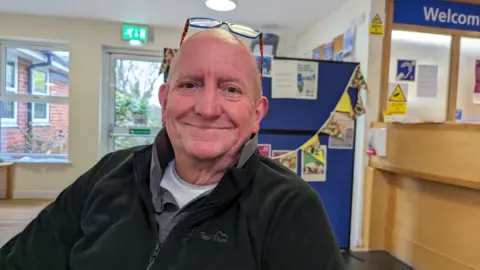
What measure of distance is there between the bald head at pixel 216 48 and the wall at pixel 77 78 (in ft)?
12.4

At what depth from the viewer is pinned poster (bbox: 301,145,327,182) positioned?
2.59m

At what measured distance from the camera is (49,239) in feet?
3.06

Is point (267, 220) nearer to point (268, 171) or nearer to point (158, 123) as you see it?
point (268, 171)

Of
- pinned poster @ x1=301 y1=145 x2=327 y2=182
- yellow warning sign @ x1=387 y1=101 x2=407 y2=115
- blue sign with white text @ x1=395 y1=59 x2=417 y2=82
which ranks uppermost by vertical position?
blue sign with white text @ x1=395 y1=59 x2=417 y2=82

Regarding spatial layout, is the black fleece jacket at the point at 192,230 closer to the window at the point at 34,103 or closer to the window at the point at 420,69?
the window at the point at 420,69

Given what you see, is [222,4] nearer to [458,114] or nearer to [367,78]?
[367,78]

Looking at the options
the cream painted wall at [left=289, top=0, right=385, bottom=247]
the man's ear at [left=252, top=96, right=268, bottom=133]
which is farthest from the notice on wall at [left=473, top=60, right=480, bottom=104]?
the man's ear at [left=252, top=96, right=268, bottom=133]

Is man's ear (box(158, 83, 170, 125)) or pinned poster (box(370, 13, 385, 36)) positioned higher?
pinned poster (box(370, 13, 385, 36))

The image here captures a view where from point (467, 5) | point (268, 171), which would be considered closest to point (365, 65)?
point (467, 5)

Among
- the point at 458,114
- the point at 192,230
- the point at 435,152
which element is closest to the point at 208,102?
the point at 192,230

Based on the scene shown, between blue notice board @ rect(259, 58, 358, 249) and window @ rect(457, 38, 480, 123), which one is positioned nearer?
blue notice board @ rect(259, 58, 358, 249)

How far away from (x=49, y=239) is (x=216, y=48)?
25.0 inches

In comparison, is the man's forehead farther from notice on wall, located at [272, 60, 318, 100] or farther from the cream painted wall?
the cream painted wall

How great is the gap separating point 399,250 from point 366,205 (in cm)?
36
